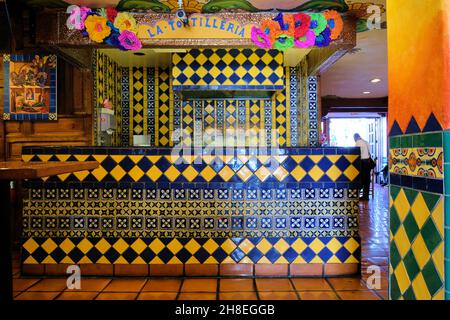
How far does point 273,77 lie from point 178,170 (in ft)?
8.83

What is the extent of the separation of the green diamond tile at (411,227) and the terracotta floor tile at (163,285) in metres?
1.97

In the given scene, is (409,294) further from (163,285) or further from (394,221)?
(163,285)

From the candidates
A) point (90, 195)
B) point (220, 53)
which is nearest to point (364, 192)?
point (220, 53)

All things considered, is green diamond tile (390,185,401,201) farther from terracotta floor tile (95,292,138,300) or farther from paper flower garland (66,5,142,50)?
paper flower garland (66,5,142,50)

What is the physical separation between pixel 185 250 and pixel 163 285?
1.21ft

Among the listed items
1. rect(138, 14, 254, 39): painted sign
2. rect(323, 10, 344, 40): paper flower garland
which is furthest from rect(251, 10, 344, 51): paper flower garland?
rect(138, 14, 254, 39): painted sign

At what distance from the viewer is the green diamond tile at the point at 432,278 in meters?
1.30

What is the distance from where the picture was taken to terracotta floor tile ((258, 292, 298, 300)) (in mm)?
2760

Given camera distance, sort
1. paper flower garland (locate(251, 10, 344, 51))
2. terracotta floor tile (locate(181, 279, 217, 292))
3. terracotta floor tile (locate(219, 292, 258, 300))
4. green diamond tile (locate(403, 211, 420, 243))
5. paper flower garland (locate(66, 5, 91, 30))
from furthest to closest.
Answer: paper flower garland (locate(251, 10, 344, 51)), paper flower garland (locate(66, 5, 91, 30)), terracotta floor tile (locate(181, 279, 217, 292)), terracotta floor tile (locate(219, 292, 258, 300)), green diamond tile (locate(403, 211, 420, 243))

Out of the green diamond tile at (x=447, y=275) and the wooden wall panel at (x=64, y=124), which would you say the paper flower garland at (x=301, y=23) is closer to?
the wooden wall panel at (x=64, y=124)

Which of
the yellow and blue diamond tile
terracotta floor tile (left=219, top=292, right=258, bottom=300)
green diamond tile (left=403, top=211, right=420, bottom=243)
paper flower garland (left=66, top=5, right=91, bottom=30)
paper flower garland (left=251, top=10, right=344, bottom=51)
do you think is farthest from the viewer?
paper flower garland (left=251, top=10, right=344, bottom=51)

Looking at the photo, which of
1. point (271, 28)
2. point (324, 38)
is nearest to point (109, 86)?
point (271, 28)

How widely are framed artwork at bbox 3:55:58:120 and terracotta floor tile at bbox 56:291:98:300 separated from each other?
2663mm

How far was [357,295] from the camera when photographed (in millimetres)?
2838
